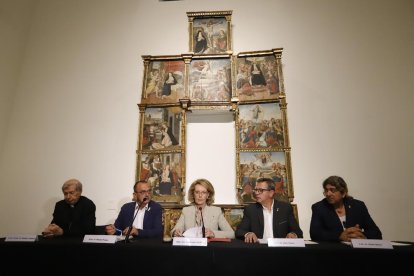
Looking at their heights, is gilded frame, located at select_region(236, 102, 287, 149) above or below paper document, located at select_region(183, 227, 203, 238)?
above

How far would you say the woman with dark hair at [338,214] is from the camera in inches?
119

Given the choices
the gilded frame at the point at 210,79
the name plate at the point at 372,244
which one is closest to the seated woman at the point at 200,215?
the name plate at the point at 372,244

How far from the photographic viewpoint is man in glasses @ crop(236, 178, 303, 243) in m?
3.24

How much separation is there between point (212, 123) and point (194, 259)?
132 inches

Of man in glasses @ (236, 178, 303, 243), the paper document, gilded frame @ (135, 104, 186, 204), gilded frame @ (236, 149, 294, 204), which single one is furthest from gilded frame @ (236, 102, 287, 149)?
the paper document

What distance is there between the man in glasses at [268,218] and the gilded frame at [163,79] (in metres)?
2.40

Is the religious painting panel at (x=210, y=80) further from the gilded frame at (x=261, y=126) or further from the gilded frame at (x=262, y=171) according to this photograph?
the gilded frame at (x=262, y=171)

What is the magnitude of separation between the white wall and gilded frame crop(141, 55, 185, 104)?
12.4 inches

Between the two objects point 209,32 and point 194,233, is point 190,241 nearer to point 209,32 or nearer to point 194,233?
point 194,233

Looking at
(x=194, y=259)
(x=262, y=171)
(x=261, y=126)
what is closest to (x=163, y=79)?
(x=261, y=126)

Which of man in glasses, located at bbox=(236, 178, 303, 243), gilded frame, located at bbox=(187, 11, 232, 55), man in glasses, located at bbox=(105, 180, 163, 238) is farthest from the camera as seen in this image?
gilded frame, located at bbox=(187, 11, 232, 55)

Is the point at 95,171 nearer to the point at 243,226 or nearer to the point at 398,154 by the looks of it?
the point at 243,226

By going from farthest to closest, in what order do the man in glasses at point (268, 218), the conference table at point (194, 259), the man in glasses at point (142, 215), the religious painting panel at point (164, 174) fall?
the religious painting panel at point (164, 174) < the man in glasses at point (142, 215) < the man in glasses at point (268, 218) < the conference table at point (194, 259)

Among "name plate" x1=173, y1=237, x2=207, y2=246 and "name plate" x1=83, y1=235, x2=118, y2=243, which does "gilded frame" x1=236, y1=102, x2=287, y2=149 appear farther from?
"name plate" x1=83, y1=235, x2=118, y2=243
